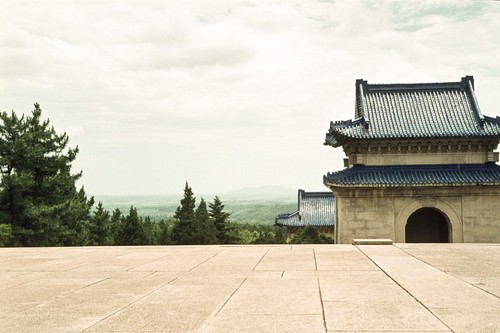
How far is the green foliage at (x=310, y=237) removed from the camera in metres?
31.0

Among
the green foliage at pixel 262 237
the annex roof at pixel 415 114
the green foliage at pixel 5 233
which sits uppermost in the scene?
the annex roof at pixel 415 114

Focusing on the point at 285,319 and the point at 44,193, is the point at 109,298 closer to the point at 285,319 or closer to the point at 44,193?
the point at 285,319

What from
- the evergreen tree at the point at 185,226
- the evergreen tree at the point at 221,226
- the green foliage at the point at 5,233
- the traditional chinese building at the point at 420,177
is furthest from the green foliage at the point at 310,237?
the green foliage at the point at 5,233

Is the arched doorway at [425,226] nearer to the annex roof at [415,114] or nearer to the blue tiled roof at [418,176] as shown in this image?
the blue tiled roof at [418,176]

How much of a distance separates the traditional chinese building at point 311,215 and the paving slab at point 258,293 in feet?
88.0

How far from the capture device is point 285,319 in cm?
388

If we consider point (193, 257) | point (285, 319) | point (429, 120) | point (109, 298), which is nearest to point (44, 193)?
point (193, 257)

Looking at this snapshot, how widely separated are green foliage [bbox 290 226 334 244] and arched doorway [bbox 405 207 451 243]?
1219 cm

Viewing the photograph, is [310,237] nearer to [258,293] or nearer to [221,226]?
[221,226]

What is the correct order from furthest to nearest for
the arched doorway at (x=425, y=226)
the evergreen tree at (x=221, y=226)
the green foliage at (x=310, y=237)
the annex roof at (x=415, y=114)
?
the evergreen tree at (x=221, y=226)
the green foliage at (x=310, y=237)
the arched doorway at (x=425, y=226)
the annex roof at (x=415, y=114)

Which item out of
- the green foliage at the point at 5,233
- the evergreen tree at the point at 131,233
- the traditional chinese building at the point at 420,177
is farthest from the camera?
the evergreen tree at the point at 131,233

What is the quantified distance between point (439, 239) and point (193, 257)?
43.3 feet

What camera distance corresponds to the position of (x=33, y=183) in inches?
859

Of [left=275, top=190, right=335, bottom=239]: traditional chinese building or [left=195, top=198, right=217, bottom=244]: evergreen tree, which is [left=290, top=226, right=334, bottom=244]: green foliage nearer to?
[left=275, top=190, right=335, bottom=239]: traditional chinese building
